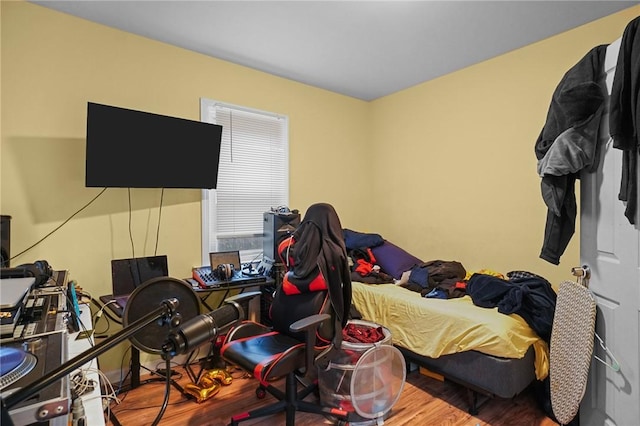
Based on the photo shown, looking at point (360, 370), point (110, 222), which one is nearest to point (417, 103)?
point (360, 370)

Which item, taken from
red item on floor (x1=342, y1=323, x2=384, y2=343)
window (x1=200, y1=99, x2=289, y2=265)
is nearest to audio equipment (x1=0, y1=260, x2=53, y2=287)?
window (x1=200, y1=99, x2=289, y2=265)

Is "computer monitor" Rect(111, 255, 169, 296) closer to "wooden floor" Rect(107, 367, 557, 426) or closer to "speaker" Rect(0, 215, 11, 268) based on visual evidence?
"speaker" Rect(0, 215, 11, 268)

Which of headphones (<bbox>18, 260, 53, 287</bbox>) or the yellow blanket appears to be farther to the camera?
the yellow blanket

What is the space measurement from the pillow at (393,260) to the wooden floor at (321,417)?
101 centimetres

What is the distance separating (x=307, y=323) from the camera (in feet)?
5.54

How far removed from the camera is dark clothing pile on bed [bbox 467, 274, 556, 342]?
6.70ft

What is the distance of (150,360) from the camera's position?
2625 millimetres

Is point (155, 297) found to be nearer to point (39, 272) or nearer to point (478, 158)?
point (39, 272)

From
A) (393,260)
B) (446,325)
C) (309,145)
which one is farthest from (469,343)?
(309,145)

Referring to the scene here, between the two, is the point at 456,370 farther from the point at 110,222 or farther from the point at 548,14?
the point at 110,222

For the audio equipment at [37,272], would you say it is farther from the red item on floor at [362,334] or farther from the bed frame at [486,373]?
the bed frame at [486,373]

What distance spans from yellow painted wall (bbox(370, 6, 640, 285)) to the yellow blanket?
32.6 inches

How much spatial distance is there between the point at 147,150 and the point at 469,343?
99.4 inches

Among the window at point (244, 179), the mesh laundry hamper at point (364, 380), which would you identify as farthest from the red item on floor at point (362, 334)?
the window at point (244, 179)
